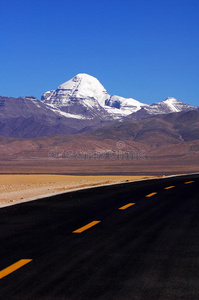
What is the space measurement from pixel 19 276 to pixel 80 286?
0.89 meters

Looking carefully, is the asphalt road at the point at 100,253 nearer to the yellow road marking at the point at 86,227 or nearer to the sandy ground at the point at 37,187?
the yellow road marking at the point at 86,227

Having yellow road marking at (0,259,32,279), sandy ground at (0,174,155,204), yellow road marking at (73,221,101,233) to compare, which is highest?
yellow road marking at (0,259,32,279)

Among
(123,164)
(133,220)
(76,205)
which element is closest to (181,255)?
(133,220)

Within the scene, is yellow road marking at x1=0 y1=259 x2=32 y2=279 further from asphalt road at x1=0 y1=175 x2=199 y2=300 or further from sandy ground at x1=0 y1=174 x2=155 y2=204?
sandy ground at x1=0 y1=174 x2=155 y2=204

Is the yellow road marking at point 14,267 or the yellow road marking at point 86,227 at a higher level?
the yellow road marking at point 14,267

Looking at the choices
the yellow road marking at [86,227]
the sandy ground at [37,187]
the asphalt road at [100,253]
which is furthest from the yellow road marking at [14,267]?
the sandy ground at [37,187]

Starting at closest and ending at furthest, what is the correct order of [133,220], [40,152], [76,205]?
[133,220] → [76,205] → [40,152]

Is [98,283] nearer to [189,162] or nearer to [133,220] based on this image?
[133,220]

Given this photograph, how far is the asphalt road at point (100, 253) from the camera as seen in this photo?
222 inches

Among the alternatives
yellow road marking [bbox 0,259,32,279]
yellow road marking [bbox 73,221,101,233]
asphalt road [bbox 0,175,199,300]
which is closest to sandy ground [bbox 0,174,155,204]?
asphalt road [bbox 0,175,199,300]

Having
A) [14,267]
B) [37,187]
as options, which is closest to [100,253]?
[14,267]

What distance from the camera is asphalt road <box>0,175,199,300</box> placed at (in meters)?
5.64

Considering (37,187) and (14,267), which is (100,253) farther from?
(37,187)

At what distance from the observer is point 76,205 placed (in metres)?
14.6
